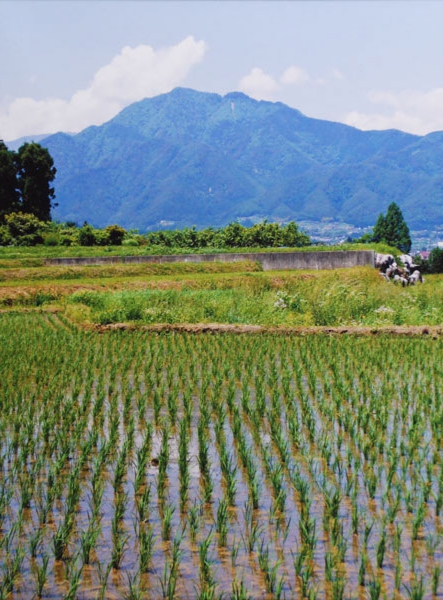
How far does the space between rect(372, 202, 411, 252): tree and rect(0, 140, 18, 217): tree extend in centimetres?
4245

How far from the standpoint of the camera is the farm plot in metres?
4.19

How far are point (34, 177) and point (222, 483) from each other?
48067 mm

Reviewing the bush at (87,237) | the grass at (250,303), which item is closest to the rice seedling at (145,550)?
the grass at (250,303)

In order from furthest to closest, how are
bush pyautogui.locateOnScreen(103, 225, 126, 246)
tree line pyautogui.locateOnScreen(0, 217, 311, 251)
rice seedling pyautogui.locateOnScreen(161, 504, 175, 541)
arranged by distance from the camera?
bush pyautogui.locateOnScreen(103, 225, 126, 246) < tree line pyautogui.locateOnScreen(0, 217, 311, 251) < rice seedling pyautogui.locateOnScreen(161, 504, 175, 541)

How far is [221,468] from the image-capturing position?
5762mm

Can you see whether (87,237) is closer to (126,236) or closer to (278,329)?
(126,236)

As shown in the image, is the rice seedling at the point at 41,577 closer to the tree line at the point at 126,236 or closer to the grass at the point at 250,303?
the grass at the point at 250,303

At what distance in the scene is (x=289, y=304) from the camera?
56.5 ft

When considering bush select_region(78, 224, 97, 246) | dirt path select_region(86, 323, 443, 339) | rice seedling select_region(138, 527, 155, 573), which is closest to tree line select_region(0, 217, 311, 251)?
bush select_region(78, 224, 97, 246)

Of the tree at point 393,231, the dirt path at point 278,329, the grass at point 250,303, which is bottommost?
the dirt path at point 278,329

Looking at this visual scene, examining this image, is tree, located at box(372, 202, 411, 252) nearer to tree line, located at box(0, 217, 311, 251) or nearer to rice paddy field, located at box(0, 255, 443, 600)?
tree line, located at box(0, 217, 311, 251)

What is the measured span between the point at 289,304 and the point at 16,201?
3728 cm

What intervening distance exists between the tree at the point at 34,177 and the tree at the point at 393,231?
4057 cm

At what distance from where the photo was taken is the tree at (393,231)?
273ft
